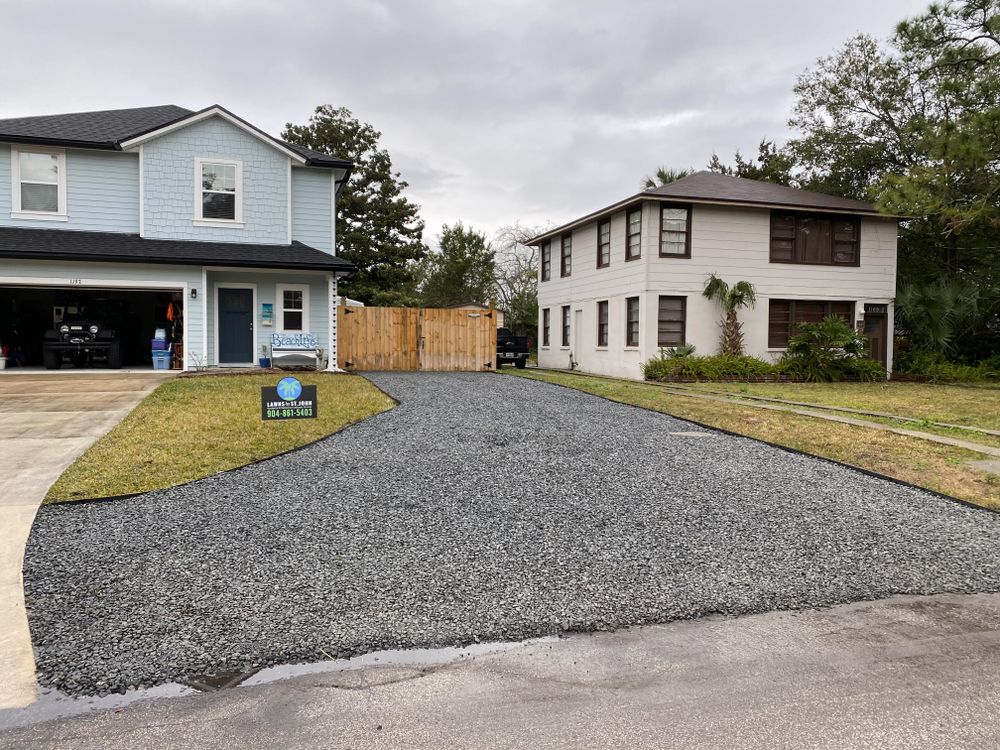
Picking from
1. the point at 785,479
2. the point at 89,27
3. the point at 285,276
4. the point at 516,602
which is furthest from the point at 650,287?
the point at 516,602

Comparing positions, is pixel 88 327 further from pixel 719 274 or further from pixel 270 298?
pixel 719 274

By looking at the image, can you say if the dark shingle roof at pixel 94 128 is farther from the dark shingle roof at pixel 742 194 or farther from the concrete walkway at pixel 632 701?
the concrete walkway at pixel 632 701

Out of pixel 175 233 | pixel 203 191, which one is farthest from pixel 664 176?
pixel 175 233

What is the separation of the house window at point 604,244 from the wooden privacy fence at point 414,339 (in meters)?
4.01

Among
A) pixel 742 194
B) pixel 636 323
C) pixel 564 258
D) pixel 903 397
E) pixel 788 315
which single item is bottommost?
pixel 903 397

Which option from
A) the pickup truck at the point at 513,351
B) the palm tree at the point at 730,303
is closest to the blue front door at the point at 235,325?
the pickup truck at the point at 513,351

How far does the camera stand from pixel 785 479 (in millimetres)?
6301

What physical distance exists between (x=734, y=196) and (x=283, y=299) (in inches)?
515

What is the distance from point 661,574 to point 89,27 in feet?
54.4

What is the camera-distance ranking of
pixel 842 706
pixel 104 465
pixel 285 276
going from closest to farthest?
pixel 842 706
pixel 104 465
pixel 285 276

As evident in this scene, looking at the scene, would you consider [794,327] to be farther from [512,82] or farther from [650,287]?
[512,82]

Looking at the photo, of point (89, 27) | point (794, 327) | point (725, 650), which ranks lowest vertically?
point (725, 650)

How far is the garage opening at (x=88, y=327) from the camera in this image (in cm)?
1622

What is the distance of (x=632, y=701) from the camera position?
269cm
